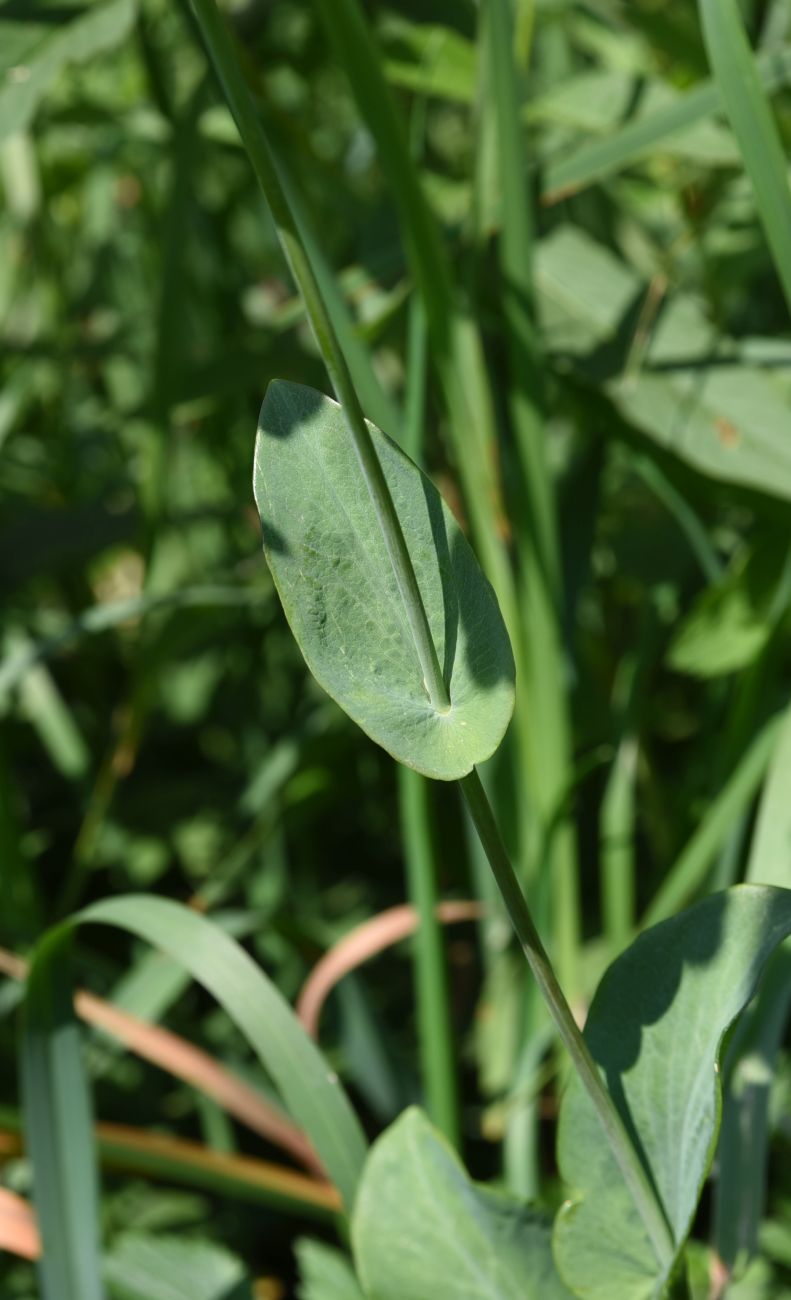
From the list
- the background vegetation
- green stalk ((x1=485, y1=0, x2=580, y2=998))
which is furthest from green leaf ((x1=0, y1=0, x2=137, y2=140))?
green stalk ((x1=485, y1=0, x2=580, y2=998))

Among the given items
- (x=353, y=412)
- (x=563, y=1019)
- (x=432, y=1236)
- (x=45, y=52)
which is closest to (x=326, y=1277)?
(x=432, y=1236)

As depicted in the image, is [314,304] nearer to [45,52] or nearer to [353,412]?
[353,412]

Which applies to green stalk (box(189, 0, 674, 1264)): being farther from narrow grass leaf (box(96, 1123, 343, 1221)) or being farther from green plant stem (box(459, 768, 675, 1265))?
narrow grass leaf (box(96, 1123, 343, 1221))

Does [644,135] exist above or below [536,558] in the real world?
above

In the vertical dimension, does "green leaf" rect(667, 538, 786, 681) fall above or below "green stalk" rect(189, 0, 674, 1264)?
below

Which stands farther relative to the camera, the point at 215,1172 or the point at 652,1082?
the point at 215,1172

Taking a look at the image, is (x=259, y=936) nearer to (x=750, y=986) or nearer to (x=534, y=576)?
(x=534, y=576)

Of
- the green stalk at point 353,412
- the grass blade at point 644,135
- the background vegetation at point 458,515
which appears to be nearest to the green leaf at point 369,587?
the green stalk at point 353,412
